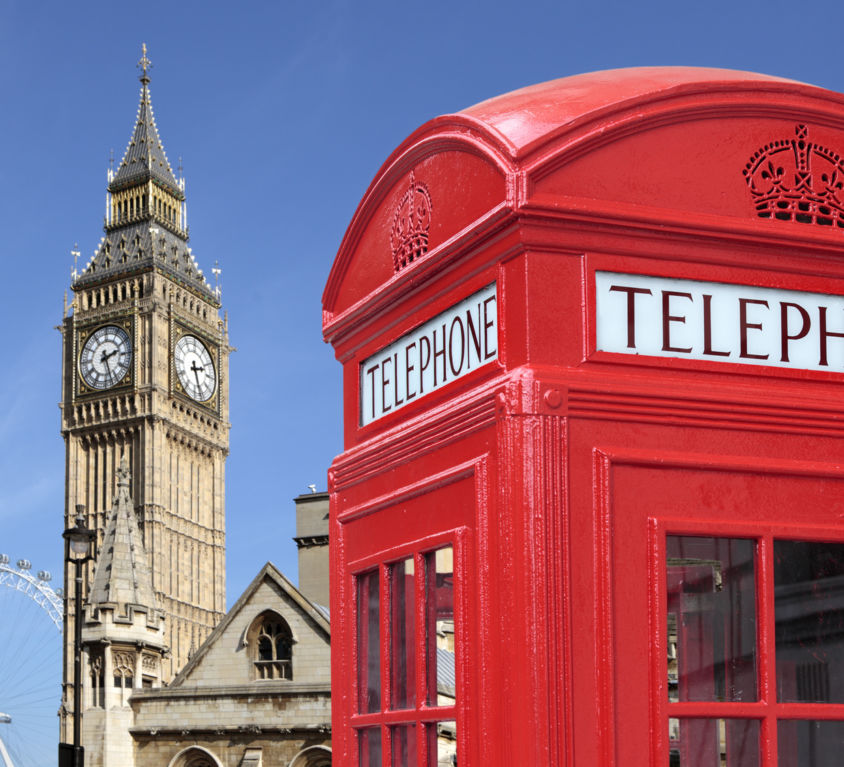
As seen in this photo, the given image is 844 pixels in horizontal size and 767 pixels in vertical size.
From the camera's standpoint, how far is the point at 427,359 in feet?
10.7

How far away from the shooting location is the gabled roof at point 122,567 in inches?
1170

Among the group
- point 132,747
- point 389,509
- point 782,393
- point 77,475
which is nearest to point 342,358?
point 389,509

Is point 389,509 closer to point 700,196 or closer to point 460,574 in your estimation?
point 460,574

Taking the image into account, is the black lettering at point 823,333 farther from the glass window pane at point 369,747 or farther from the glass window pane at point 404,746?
the glass window pane at point 369,747

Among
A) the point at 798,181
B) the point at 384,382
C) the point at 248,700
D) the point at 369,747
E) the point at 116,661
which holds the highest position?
the point at 798,181

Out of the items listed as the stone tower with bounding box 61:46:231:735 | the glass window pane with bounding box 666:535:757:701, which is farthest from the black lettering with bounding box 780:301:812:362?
the stone tower with bounding box 61:46:231:735

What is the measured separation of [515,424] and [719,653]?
2.03ft

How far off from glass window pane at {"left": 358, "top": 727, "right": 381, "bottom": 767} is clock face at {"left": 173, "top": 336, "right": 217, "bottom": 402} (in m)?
80.3

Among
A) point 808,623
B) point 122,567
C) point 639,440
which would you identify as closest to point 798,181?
point 639,440

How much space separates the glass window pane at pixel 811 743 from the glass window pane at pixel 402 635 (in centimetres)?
78

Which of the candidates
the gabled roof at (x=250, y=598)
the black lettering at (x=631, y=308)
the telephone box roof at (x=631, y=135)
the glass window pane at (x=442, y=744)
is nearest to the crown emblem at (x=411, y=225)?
the telephone box roof at (x=631, y=135)

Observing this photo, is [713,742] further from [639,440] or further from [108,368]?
[108,368]

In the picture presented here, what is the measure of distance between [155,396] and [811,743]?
260 ft

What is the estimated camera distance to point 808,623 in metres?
2.81
